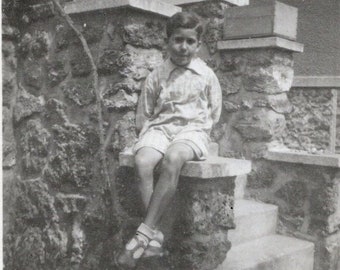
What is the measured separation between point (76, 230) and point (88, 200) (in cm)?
23

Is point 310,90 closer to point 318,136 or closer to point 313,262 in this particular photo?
point 318,136

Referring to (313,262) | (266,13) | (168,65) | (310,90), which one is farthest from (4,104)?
(310,90)

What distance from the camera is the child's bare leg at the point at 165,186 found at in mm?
2447

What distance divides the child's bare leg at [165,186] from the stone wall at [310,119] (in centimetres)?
283

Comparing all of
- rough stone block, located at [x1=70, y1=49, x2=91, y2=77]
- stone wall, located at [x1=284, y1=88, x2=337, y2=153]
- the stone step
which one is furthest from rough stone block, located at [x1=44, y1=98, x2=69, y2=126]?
Answer: stone wall, located at [x1=284, y1=88, x2=337, y2=153]

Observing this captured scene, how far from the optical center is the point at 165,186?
2447 mm

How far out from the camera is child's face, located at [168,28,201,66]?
8.79 ft

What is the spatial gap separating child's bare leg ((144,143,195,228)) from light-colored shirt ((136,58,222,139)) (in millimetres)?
268

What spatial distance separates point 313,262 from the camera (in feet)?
12.3

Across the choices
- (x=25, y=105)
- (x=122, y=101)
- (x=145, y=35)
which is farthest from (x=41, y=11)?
(x=122, y=101)

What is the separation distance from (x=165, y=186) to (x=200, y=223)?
1.09 feet

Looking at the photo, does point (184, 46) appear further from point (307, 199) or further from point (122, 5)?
point (307, 199)

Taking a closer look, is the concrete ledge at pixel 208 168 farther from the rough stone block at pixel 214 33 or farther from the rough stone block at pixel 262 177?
the rough stone block at pixel 214 33

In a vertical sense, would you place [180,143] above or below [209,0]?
below
